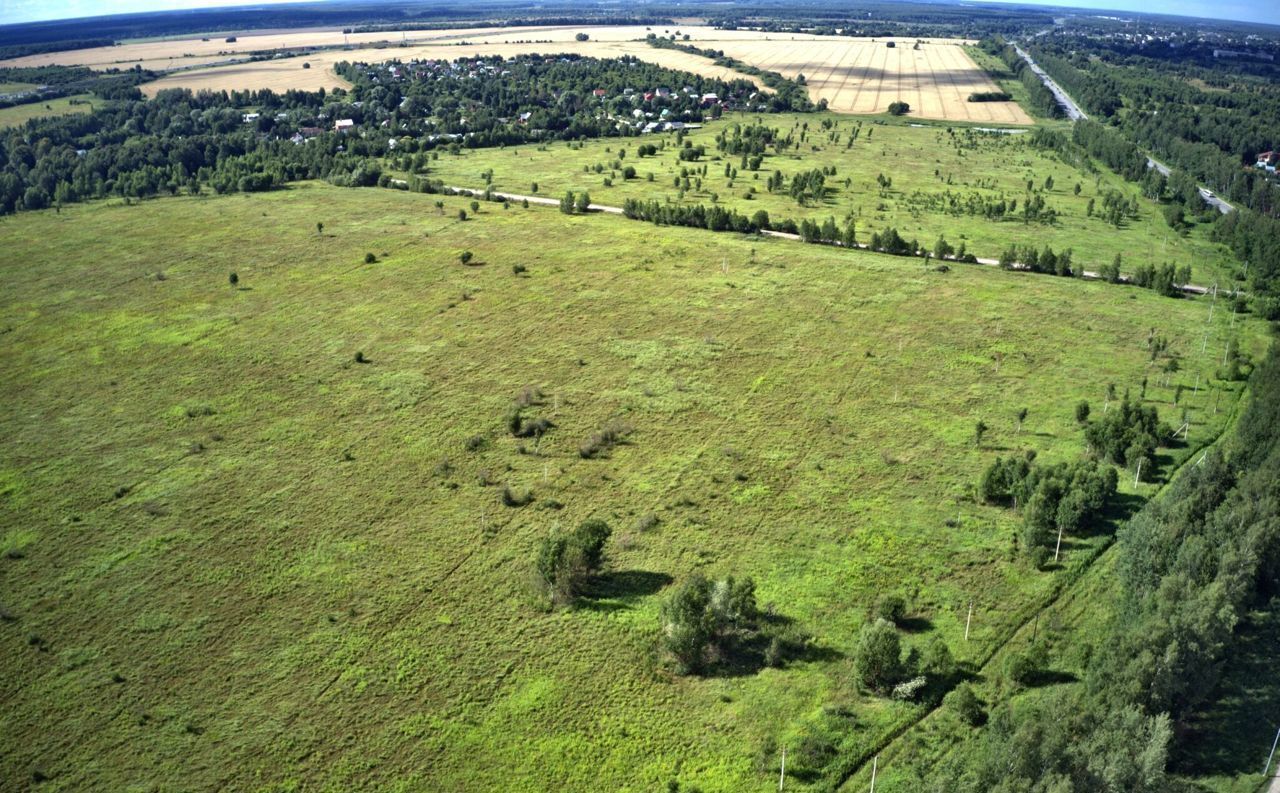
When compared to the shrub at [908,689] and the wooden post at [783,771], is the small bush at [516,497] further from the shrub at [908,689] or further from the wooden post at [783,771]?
the shrub at [908,689]

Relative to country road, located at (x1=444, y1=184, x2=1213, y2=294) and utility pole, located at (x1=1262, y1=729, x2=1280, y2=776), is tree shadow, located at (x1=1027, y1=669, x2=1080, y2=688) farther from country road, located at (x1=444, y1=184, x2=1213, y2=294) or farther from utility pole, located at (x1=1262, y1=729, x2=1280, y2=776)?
country road, located at (x1=444, y1=184, x2=1213, y2=294)

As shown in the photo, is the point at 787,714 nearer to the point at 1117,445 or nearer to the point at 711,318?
the point at 1117,445

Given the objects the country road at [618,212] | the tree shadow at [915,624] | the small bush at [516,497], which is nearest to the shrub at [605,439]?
the small bush at [516,497]

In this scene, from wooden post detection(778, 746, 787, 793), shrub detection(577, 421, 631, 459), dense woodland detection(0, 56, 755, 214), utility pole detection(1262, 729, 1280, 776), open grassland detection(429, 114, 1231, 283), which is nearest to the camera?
utility pole detection(1262, 729, 1280, 776)

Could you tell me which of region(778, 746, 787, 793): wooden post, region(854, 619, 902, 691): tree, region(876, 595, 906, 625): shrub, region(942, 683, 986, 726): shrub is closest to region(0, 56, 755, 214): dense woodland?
region(876, 595, 906, 625): shrub

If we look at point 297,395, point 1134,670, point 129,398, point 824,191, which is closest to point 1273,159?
point 824,191

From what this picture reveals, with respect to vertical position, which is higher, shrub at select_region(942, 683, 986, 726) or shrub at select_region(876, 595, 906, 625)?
shrub at select_region(876, 595, 906, 625)

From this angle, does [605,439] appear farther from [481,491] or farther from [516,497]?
[481,491]
